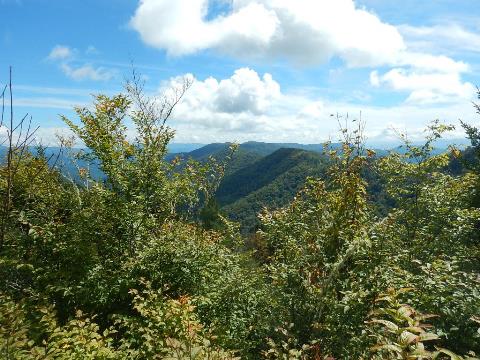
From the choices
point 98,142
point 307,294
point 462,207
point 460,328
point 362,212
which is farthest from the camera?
point 462,207

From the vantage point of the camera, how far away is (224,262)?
9555 millimetres

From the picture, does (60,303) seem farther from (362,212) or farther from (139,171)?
(362,212)

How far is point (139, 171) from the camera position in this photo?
8820 millimetres

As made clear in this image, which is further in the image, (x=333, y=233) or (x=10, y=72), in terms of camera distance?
(x=333, y=233)

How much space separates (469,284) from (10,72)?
6.53 meters

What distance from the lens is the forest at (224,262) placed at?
17.0ft

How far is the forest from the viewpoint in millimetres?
5188

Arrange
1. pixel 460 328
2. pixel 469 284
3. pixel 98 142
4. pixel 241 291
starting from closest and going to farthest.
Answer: pixel 460 328, pixel 469 284, pixel 241 291, pixel 98 142

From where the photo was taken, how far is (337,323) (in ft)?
18.5

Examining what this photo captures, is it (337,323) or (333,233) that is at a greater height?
(333,233)

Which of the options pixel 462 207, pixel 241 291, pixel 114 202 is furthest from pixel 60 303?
pixel 462 207

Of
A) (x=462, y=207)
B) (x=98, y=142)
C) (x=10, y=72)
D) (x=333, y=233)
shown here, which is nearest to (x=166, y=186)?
(x=98, y=142)

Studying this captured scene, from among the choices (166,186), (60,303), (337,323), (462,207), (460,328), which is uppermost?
(166,186)

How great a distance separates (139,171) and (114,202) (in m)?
0.99
